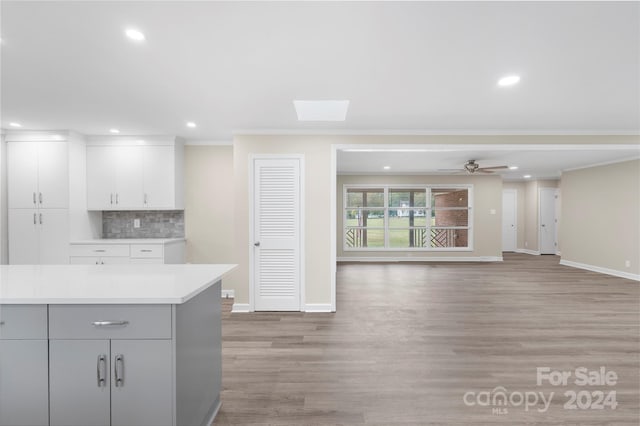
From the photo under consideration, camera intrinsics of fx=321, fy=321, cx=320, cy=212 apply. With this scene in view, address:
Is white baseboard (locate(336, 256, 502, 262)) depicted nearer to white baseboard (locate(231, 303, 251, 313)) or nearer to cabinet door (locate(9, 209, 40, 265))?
white baseboard (locate(231, 303, 251, 313))

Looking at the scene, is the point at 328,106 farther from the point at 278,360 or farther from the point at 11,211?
the point at 11,211

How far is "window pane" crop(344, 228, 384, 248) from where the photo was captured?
9.39 meters

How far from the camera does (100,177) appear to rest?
4762 millimetres

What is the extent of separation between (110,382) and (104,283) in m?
0.55

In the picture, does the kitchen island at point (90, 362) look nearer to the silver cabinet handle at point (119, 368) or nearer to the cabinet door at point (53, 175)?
the silver cabinet handle at point (119, 368)

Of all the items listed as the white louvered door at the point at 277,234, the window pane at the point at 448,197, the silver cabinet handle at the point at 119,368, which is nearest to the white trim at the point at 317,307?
the white louvered door at the point at 277,234

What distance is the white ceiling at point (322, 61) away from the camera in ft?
6.08

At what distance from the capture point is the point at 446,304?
15.5 feet

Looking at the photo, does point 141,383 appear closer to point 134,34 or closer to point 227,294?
point 134,34

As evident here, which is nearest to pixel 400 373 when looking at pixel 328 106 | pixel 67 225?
pixel 328 106

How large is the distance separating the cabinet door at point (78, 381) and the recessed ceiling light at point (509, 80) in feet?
11.0

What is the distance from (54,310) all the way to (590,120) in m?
5.43

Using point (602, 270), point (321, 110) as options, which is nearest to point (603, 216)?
point (602, 270)

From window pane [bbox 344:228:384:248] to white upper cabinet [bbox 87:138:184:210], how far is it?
5.64m
